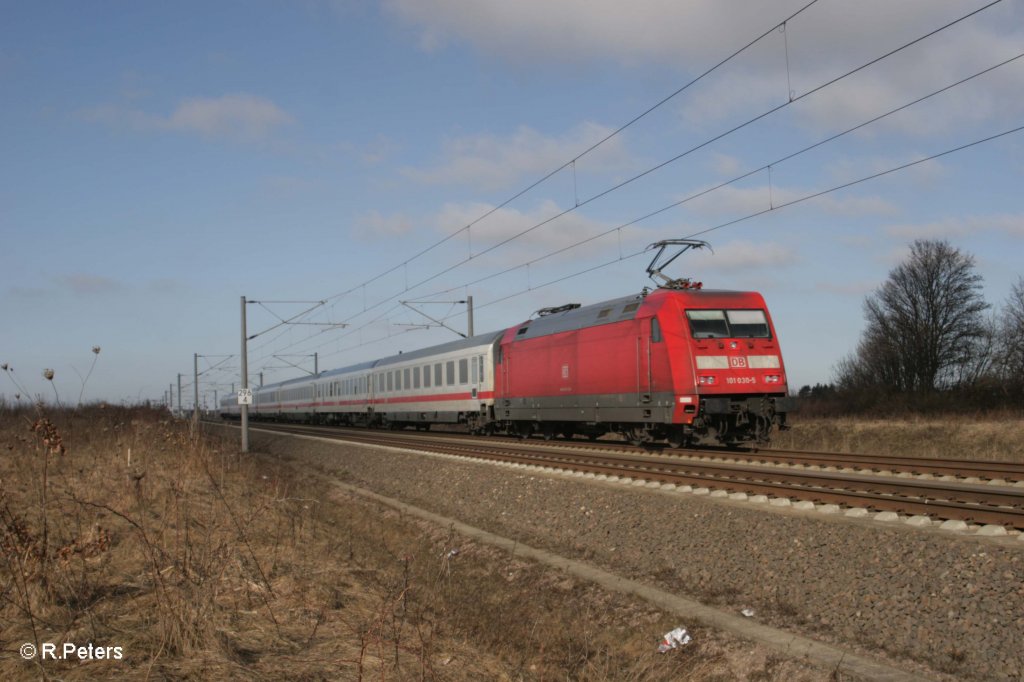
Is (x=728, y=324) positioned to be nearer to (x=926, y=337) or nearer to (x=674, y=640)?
(x=674, y=640)

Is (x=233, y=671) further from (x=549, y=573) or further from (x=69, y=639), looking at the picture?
(x=549, y=573)

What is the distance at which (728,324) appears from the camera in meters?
18.3

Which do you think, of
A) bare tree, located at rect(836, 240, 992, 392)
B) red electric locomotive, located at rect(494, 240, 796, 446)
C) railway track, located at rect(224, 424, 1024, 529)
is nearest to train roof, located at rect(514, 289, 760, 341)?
red electric locomotive, located at rect(494, 240, 796, 446)

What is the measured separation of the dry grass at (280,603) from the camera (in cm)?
510

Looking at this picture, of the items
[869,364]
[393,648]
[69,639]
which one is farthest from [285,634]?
[869,364]

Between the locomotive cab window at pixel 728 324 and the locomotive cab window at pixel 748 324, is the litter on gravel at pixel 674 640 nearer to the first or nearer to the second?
the locomotive cab window at pixel 728 324

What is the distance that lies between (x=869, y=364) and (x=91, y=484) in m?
48.6

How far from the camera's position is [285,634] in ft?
19.3

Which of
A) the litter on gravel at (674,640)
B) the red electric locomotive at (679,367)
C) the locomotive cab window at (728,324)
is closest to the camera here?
the litter on gravel at (674,640)

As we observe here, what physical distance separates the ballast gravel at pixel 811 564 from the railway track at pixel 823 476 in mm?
831

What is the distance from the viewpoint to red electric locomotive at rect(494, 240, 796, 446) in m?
17.6

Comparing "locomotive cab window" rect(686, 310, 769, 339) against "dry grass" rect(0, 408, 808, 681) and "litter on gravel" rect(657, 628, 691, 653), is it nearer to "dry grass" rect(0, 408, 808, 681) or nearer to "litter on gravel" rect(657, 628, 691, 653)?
"dry grass" rect(0, 408, 808, 681)

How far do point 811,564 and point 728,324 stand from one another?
10.7m

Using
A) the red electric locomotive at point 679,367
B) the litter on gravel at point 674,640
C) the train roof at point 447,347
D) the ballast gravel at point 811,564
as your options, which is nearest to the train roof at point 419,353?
the train roof at point 447,347
